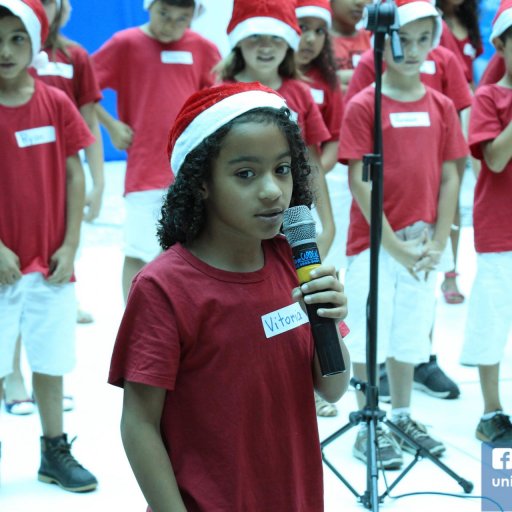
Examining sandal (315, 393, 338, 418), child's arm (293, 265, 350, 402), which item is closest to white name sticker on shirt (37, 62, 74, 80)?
sandal (315, 393, 338, 418)

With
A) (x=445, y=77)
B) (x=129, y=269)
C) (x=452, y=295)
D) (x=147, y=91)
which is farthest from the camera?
(x=452, y=295)

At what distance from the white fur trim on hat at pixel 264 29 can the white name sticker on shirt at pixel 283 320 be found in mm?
2140

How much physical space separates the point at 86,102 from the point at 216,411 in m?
2.88

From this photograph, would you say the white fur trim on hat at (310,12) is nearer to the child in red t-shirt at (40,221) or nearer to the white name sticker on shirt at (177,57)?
the white name sticker on shirt at (177,57)

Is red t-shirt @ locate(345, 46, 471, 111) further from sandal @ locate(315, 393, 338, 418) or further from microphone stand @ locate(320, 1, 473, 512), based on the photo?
sandal @ locate(315, 393, 338, 418)

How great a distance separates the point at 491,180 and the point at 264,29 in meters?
1.03

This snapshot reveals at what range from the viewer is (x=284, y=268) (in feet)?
5.38

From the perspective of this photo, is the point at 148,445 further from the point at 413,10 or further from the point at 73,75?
the point at 73,75

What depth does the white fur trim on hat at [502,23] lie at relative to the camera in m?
3.19

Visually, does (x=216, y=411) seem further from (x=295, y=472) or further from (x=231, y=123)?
(x=231, y=123)

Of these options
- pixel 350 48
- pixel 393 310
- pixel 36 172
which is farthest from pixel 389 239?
pixel 350 48

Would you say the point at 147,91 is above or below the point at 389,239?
above

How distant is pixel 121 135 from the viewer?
166 inches

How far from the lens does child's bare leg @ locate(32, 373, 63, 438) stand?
10.1 ft
